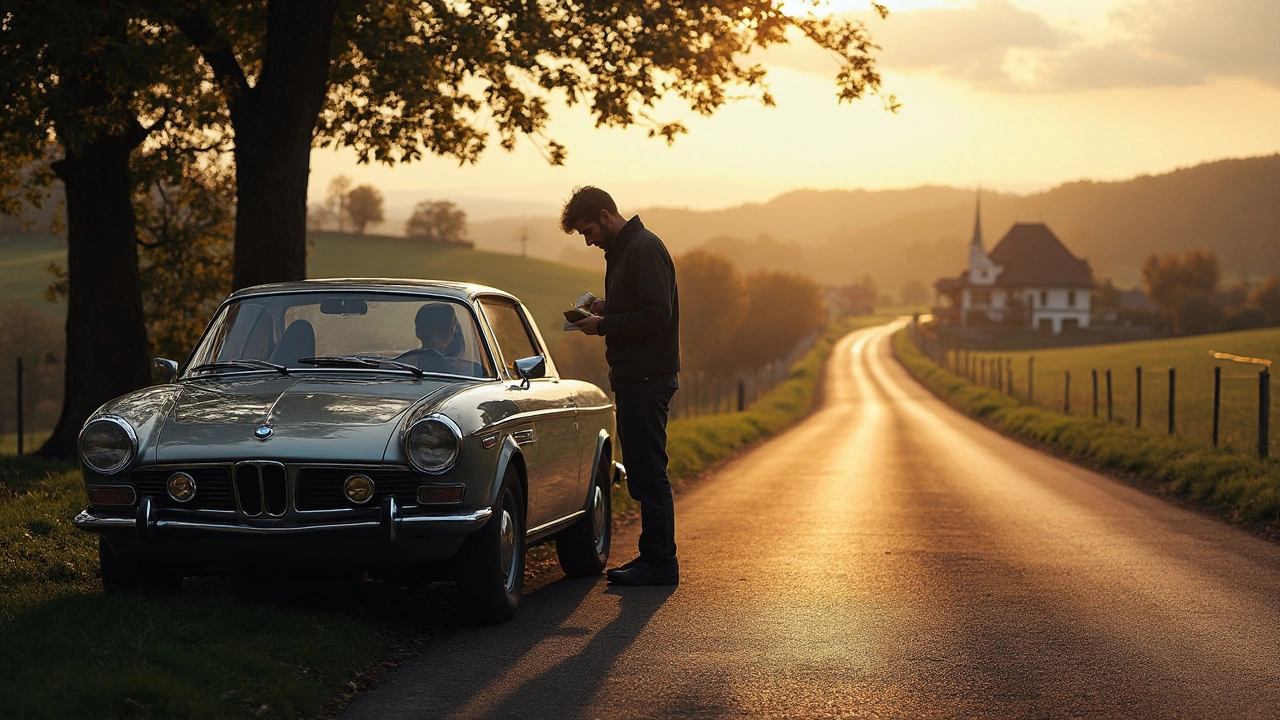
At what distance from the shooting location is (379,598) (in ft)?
24.2

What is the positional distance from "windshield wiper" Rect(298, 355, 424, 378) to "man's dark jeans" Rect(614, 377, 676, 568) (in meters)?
1.64

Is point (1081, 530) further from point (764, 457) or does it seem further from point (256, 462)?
point (764, 457)

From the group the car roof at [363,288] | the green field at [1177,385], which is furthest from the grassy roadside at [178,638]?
the green field at [1177,385]

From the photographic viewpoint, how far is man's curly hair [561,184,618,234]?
8297mm

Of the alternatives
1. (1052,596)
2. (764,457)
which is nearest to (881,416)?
(764,457)

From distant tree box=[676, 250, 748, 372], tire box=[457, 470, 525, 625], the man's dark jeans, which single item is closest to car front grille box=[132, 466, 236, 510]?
tire box=[457, 470, 525, 625]

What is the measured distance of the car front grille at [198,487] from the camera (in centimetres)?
614

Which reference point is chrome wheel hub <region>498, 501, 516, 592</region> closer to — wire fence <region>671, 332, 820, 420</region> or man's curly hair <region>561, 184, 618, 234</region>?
man's curly hair <region>561, 184, 618, 234</region>

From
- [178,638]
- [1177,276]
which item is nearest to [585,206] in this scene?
[178,638]

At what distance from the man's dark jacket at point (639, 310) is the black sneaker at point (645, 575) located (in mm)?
1127

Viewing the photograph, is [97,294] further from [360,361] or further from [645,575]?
[645,575]

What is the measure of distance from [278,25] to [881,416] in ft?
99.6

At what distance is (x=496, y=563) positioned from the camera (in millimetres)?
6602

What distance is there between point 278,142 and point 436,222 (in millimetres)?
96502
